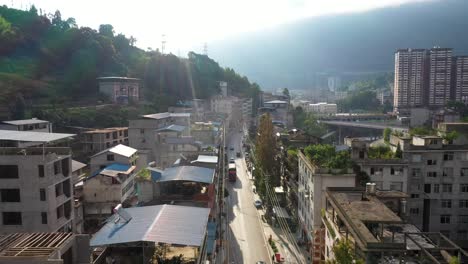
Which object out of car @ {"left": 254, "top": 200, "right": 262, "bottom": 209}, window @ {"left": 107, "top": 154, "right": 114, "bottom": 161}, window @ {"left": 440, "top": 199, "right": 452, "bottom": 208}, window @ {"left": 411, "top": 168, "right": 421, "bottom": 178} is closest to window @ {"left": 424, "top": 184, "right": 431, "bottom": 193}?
window @ {"left": 411, "top": 168, "right": 421, "bottom": 178}

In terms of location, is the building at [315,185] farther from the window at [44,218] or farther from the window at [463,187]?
the window at [44,218]

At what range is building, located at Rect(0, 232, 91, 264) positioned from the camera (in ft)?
22.5

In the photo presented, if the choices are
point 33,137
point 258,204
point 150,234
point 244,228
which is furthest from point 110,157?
point 150,234

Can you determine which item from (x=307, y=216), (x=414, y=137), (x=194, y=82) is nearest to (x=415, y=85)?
(x=194, y=82)

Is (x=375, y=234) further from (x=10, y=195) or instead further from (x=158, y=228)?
(x=10, y=195)

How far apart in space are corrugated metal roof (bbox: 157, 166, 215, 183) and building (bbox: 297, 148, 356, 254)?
470 cm

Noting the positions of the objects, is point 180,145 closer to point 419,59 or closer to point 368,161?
point 368,161

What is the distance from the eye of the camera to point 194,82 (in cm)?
6525

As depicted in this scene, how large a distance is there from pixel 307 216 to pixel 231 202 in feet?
30.2

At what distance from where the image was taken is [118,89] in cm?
4809

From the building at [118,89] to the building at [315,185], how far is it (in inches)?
1315

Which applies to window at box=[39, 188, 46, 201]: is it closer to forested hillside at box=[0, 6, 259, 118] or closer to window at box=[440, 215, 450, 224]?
window at box=[440, 215, 450, 224]

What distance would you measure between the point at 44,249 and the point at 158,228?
2699 millimetres

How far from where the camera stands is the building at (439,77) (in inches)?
2903
